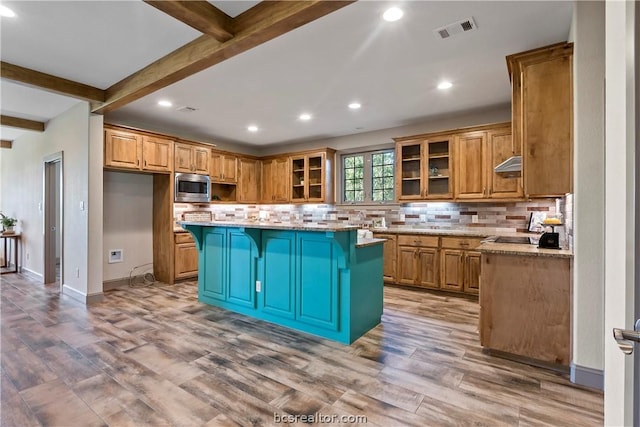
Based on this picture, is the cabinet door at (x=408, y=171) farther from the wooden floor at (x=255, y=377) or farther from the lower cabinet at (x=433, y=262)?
the wooden floor at (x=255, y=377)

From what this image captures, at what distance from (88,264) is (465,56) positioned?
4.97m

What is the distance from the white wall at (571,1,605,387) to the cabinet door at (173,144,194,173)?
5.13 m

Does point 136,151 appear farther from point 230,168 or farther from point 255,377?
point 255,377

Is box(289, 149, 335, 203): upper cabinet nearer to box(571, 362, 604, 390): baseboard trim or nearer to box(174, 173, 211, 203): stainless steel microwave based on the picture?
box(174, 173, 211, 203): stainless steel microwave

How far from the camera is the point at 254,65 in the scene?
3.08 metres

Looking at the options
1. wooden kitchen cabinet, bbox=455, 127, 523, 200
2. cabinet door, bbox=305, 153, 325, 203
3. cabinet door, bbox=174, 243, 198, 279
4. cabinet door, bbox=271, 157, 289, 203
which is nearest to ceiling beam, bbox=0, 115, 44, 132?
cabinet door, bbox=174, 243, 198, 279

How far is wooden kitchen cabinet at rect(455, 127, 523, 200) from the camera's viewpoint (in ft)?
13.8

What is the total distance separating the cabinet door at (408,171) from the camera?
16.5 feet

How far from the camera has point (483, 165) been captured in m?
4.37

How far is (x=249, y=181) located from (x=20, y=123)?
12.2 feet

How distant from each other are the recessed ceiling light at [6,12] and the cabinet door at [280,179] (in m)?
4.47

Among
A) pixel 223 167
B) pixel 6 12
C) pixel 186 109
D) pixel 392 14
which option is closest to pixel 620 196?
pixel 392 14

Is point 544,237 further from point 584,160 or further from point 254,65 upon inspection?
point 254,65

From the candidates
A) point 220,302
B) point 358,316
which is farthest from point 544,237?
point 220,302
